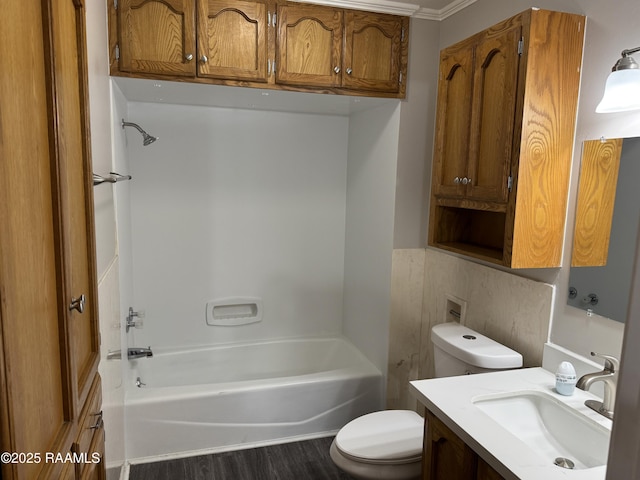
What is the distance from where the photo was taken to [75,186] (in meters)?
1.11

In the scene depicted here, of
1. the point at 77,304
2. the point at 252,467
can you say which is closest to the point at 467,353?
the point at 252,467

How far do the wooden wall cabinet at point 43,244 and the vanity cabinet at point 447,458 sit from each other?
105 cm

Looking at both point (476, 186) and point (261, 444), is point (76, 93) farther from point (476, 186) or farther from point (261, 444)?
point (261, 444)

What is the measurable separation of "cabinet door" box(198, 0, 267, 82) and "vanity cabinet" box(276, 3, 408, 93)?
0.10m

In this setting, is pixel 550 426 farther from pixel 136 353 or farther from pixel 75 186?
pixel 136 353

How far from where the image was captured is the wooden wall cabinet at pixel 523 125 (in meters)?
1.64

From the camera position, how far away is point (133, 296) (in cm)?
300

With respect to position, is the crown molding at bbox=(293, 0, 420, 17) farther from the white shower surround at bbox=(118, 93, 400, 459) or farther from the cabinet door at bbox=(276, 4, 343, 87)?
the white shower surround at bbox=(118, 93, 400, 459)

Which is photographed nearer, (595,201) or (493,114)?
(595,201)

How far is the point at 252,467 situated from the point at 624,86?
7.91 feet

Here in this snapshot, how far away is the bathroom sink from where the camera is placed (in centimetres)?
141

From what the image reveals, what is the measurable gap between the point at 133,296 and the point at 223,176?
3.26 ft

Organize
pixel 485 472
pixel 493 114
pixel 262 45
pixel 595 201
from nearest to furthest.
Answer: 1. pixel 485 472
2. pixel 595 201
3. pixel 493 114
4. pixel 262 45

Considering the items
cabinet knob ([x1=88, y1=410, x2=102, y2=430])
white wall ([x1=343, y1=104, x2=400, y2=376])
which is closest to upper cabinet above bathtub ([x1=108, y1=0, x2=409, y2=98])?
white wall ([x1=343, y1=104, x2=400, y2=376])
